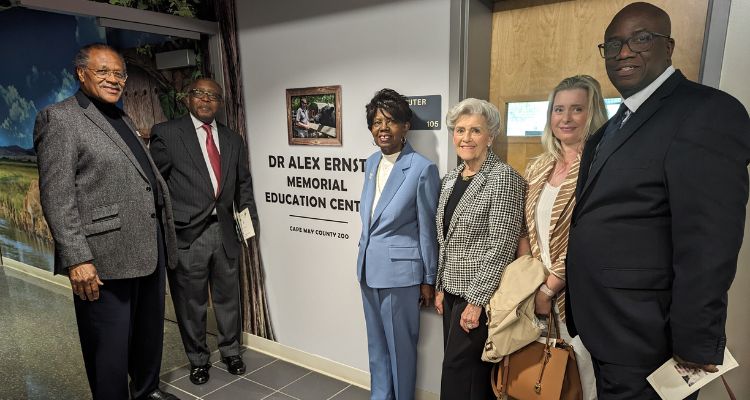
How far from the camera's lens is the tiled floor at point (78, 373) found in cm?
269

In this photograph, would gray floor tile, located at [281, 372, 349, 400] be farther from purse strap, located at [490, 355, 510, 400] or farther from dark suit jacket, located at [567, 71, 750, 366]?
dark suit jacket, located at [567, 71, 750, 366]

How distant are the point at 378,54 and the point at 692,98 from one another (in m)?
1.52

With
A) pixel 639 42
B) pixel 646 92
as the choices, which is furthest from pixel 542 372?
pixel 639 42

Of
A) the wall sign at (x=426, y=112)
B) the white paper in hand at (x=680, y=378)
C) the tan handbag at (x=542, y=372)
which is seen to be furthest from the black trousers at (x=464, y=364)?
the wall sign at (x=426, y=112)

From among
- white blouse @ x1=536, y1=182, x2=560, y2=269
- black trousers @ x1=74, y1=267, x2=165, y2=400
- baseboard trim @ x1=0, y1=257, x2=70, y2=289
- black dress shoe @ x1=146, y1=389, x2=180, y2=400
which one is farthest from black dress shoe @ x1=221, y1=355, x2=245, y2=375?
baseboard trim @ x1=0, y1=257, x2=70, y2=289

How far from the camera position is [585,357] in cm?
172

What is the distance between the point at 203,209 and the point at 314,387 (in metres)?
1.31

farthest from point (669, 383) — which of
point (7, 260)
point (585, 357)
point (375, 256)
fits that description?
point (7, 260)

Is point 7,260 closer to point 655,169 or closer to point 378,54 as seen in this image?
point 378,54

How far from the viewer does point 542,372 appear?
67.7 inches

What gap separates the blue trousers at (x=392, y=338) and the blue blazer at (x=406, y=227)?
91mm

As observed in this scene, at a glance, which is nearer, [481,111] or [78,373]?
[481,111]

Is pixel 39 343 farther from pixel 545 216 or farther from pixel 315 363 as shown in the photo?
pixel 545 216

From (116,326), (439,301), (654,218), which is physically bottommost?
(116,326)
